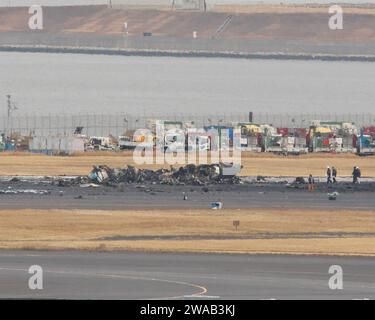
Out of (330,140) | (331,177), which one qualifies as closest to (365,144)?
(330,140)

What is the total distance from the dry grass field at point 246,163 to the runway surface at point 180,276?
45534 millimetres

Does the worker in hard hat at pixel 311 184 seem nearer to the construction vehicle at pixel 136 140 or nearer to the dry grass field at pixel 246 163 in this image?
the dry grass field at pixel 246 163

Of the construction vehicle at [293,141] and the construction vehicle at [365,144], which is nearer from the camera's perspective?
the construction vehicle at [365,144]

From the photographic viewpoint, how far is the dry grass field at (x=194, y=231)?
71.7m

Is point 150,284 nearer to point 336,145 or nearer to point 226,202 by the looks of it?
point 226,202

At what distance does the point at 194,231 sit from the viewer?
78.4 m

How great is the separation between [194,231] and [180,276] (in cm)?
1730

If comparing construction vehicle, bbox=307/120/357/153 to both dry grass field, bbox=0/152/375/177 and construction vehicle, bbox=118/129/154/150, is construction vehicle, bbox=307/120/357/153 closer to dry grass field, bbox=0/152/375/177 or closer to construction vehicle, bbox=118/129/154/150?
dry grass field, bbox=0/152/375/177

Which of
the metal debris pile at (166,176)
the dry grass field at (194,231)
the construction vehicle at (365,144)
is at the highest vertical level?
the construction vehicle at (365,144)

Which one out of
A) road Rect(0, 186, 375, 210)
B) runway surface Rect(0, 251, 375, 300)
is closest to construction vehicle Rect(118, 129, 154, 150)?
road Rect(0, 186, 375, 210)

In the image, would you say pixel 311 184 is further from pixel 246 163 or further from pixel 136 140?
pixel 136 140

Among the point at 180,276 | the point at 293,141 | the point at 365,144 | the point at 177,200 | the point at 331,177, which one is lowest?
the point at 180,276

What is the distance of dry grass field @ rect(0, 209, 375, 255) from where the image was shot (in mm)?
71688

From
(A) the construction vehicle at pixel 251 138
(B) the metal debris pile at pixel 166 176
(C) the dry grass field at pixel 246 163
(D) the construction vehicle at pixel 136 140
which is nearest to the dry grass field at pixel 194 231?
(B) the metal debris pile at pixel 166 176
